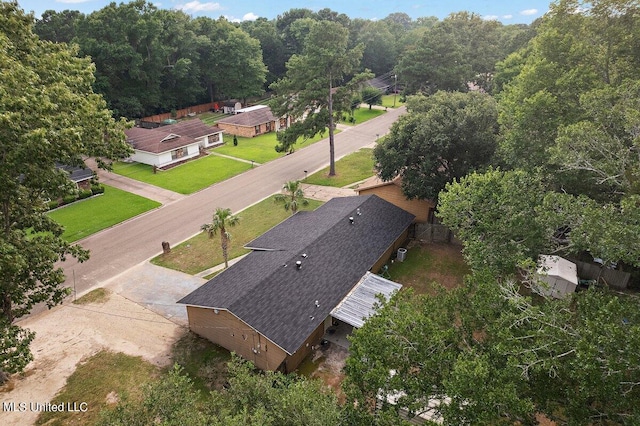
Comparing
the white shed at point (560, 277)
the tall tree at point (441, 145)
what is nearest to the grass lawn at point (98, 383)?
the tall tree at point (441, 145)

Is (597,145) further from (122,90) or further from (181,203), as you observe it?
(122,90)

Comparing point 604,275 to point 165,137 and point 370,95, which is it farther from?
point 370,95

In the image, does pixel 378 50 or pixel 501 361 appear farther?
pixel 378 50

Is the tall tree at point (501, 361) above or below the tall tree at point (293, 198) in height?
above

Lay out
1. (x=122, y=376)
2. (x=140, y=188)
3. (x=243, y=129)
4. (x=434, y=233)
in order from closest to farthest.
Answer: (x=122, y=376), (x=434, y=233), (x=140, y=188), (x=243, y=129)

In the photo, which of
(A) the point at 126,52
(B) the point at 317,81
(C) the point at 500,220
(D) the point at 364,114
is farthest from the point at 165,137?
(C) the point at 500,220

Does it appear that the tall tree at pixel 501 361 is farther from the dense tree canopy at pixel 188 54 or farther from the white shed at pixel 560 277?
the dense tree canopy at pixel 188 54

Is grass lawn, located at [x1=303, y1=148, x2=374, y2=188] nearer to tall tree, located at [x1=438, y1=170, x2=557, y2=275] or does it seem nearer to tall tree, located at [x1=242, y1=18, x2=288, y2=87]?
tall tree, located at [x1=438, y1=170, x2=557, y2=275]
